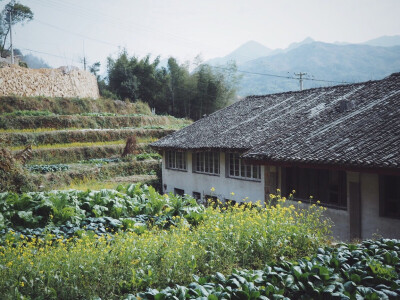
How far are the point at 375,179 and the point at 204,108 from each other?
37.2 m

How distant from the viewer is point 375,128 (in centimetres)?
1204

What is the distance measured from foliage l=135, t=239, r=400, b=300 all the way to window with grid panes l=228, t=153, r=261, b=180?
977 centimetres

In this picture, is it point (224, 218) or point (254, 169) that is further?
point (254, 169)

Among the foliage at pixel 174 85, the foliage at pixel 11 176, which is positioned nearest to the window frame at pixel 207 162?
the foliage at pixel 11 176

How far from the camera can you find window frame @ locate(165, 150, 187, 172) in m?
20.9

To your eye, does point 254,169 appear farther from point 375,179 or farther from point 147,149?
point 147,149

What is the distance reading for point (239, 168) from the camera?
667 inches

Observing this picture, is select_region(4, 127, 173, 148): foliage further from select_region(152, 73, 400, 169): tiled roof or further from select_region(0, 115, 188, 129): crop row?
select_region(152, 73, 400, 169): tiled roof

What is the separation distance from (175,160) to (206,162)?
309cm

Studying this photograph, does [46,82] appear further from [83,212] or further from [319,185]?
[319,185]

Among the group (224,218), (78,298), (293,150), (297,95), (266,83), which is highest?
(266,83)

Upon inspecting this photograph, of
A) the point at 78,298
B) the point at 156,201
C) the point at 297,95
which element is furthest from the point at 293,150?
the point at 78,298

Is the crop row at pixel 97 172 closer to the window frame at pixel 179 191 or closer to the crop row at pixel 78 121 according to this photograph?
the window frame at pixel 179 191

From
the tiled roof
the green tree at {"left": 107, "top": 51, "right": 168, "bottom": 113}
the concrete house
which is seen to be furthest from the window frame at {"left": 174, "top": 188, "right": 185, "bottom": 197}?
the green tree at {"left": 107, "top": 51, "right": 168, "bottom": 113}
